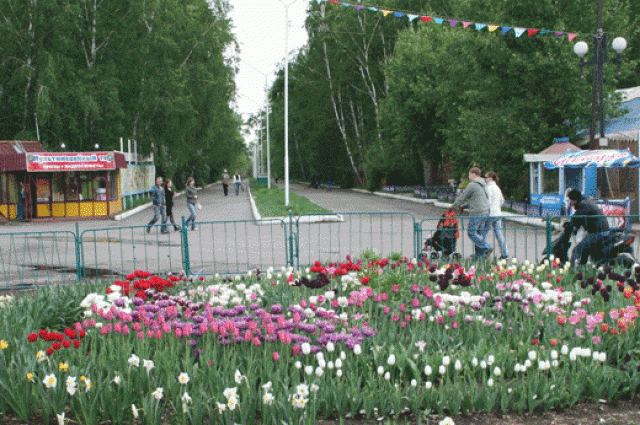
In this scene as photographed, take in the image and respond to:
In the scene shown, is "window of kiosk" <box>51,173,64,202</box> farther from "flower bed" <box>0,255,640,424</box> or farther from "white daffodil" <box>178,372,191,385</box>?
"white daffodil" <box>178,372,191,385</box>

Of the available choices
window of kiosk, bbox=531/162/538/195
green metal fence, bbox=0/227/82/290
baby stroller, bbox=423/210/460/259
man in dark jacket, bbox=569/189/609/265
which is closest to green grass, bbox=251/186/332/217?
window of kiosk, bbox=531/162/538/195

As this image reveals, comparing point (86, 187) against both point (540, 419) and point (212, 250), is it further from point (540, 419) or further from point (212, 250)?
point (540, 419)

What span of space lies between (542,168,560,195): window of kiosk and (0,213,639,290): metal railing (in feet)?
21.5

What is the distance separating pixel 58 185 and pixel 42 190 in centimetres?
65

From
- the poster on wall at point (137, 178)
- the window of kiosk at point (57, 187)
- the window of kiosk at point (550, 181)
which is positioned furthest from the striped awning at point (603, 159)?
the window of kiosk at point (57, 187)

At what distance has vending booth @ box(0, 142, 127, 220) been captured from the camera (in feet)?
87.4

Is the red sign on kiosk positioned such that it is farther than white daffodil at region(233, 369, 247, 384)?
Yes

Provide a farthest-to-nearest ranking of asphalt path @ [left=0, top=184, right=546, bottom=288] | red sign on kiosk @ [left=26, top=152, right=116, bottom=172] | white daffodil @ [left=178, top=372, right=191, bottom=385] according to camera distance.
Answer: red sign on kiosk @ [left=26, top=152, right=116, bottom=172], asphalt path @ [left=0, top=184, right=546, bottom=288], white daffodil @ [left=178, top=372, right=191, bottom=385]

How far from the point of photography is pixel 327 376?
4379 mm

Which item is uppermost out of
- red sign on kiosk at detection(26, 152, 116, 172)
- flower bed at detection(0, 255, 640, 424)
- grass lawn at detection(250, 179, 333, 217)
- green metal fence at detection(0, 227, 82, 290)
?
red sign on kiosk at detection(26, 152, 116, 172)

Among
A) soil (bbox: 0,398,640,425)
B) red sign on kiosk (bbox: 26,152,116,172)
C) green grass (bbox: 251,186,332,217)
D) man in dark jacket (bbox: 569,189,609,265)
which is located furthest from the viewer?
red sign on kiosk (bbox: 26,152,116,172)

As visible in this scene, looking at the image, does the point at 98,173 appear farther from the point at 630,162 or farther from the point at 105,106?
the point at 630,162

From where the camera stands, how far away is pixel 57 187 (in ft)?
91.0

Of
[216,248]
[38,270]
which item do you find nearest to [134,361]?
[38,270]
